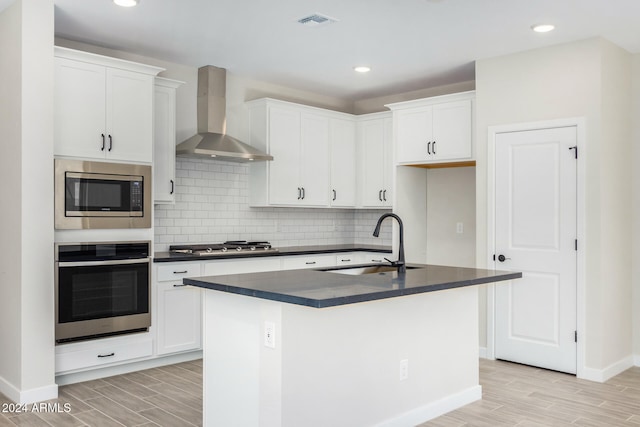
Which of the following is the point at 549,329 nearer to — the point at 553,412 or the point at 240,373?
the point at 553,412

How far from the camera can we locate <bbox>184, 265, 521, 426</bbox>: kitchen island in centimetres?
270

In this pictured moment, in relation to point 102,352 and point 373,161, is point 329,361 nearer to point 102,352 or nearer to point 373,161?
point 102,352

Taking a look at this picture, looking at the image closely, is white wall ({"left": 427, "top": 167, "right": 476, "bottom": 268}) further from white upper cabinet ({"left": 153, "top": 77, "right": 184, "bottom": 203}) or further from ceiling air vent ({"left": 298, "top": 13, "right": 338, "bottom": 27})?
white upper cabinet ({"left": 153, "top": 77, "right": 184, "bottom": 203})

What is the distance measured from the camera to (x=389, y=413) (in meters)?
3.25

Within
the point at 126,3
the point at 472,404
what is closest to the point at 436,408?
the point at 472,404

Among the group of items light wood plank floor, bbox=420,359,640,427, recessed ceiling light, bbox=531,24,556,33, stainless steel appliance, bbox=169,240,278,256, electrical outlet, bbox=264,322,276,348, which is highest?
recessed ceiling light, bbox=531,24,556,33

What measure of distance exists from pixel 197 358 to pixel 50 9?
2.96 meters

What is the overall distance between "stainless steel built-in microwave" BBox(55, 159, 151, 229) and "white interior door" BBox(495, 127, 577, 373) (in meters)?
2.99

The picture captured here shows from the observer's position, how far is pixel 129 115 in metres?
4.48

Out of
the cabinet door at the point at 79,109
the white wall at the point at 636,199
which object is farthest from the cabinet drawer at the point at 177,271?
the white wall at the point at 636,199

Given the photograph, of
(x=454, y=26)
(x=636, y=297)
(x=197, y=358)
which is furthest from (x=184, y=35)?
(x=636, y=297)

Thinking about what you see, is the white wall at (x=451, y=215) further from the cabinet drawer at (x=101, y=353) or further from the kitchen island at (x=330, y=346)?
the cabinet drawer at (x=101, y=353)

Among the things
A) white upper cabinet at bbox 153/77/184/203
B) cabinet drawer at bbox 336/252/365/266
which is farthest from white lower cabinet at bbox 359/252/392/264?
white upper cabinet at bbox 153/77/184/203

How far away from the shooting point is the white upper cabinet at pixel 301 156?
5844mm
